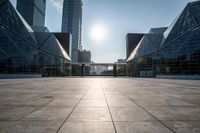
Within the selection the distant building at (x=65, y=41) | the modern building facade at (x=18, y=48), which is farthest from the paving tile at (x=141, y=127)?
the distant building at (x=65, y=41)

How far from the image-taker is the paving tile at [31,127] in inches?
124

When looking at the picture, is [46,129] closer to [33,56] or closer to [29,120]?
[29,120]

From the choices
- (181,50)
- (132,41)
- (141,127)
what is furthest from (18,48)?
(132,41)

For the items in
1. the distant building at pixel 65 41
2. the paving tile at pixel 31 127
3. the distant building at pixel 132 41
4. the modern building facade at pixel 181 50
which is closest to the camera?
the paving tile at pixel 31 127

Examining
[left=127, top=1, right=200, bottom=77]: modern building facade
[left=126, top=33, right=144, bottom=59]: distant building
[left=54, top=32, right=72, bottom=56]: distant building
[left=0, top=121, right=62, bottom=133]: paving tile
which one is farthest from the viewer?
[left=126, top=33, right=144, bottom=59]: distant building

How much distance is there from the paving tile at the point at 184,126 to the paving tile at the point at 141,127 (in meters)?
0.23

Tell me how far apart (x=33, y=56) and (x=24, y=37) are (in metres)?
6.43

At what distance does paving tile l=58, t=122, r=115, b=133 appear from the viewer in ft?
10.6

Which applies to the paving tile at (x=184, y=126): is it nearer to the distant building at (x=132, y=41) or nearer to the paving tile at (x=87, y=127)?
Answer: the paving tile at (x=87, y=127)

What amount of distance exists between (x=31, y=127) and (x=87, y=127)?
A: 4.38ft

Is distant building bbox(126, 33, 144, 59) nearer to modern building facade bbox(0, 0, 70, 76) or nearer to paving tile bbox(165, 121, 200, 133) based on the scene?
modern building facade bbox(0, 0, 70, 76)

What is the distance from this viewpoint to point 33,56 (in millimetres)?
45312

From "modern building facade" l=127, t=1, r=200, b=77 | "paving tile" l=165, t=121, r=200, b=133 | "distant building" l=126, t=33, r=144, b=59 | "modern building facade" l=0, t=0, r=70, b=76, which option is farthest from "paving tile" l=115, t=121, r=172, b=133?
"distant building" l=126, t=33, r=144, b=59

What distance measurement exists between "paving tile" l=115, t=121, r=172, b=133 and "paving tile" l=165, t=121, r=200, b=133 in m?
0.23
